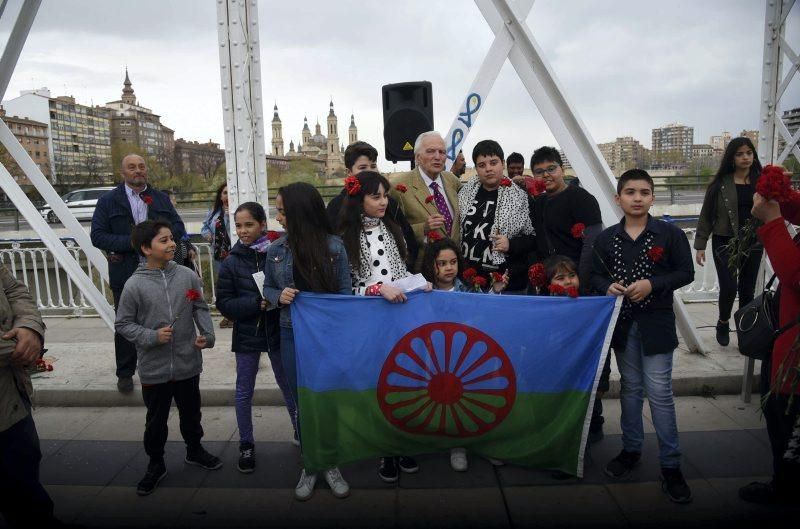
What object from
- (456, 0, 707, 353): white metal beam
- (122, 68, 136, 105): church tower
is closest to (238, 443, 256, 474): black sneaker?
(456, 0, 707, 353): white metal beam

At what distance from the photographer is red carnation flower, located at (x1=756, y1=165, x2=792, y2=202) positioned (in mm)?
2666

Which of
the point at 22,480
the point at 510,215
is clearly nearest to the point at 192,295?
the point at 22,480

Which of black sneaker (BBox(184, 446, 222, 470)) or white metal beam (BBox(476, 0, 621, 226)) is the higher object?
white metal beam (BBox(476, 0, 621, 226))

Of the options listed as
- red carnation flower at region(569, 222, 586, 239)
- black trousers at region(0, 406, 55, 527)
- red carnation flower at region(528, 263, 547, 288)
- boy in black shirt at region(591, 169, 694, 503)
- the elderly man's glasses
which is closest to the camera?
black trousers at region(0, 406, 55, 527)

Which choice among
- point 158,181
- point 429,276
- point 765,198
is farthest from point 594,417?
point 158,181

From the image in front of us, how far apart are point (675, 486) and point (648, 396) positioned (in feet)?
1.60

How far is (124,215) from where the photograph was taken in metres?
4.47

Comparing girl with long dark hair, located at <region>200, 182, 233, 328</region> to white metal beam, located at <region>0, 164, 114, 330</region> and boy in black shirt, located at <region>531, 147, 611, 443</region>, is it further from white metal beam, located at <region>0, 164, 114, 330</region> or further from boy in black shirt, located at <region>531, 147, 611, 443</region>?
boy in black shirt, located at <region>531, 147, 611, 443</region>

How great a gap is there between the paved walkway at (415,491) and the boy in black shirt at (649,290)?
0.83 feet

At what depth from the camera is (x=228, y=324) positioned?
23.6ft

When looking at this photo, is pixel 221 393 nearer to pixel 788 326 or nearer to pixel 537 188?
pixel 537 188

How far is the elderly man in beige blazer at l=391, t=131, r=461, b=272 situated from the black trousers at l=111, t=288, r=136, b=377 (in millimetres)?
2535

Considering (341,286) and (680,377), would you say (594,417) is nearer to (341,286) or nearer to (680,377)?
(680,377)

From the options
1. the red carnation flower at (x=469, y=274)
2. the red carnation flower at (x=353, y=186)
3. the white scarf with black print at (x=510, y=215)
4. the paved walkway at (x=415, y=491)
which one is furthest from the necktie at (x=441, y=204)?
the paved walkway at (x=415, y=491)
